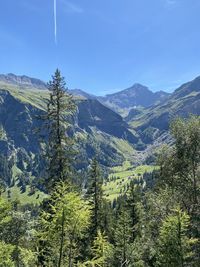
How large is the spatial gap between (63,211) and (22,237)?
48454 millimetres

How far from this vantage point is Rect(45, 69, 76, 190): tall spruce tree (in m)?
45.0

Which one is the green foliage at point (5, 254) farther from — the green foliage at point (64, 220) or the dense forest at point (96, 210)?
the green foliage at point (64, 220)

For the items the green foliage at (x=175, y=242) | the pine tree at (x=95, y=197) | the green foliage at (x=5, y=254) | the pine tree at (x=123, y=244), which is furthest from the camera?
the pine tree at (x=95, y=197)

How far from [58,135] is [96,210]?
1955cm

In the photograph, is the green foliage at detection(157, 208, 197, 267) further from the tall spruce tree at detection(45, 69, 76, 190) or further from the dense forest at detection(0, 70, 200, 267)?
the tall spruce tree at detection(45, 69, 76, 190)

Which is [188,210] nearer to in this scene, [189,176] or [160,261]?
[189,176]

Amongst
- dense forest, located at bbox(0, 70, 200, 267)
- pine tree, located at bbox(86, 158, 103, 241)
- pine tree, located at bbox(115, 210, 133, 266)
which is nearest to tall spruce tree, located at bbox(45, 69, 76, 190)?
dense forest, located at bbox(0, 70, 200, 267)

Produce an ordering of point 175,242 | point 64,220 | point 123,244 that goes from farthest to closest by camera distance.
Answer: point 123,244 < point 175,242 < point 64,220

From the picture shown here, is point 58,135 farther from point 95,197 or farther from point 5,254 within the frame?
point 95,197

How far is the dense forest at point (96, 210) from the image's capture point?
38375 mm

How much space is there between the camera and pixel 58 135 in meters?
45.5

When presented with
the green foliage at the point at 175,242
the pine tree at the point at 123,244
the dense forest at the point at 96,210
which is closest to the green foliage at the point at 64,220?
the dense forest at the point at 96,210

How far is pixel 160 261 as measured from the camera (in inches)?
1818

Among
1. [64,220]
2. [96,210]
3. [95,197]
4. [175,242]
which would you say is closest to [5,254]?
[64,220]
